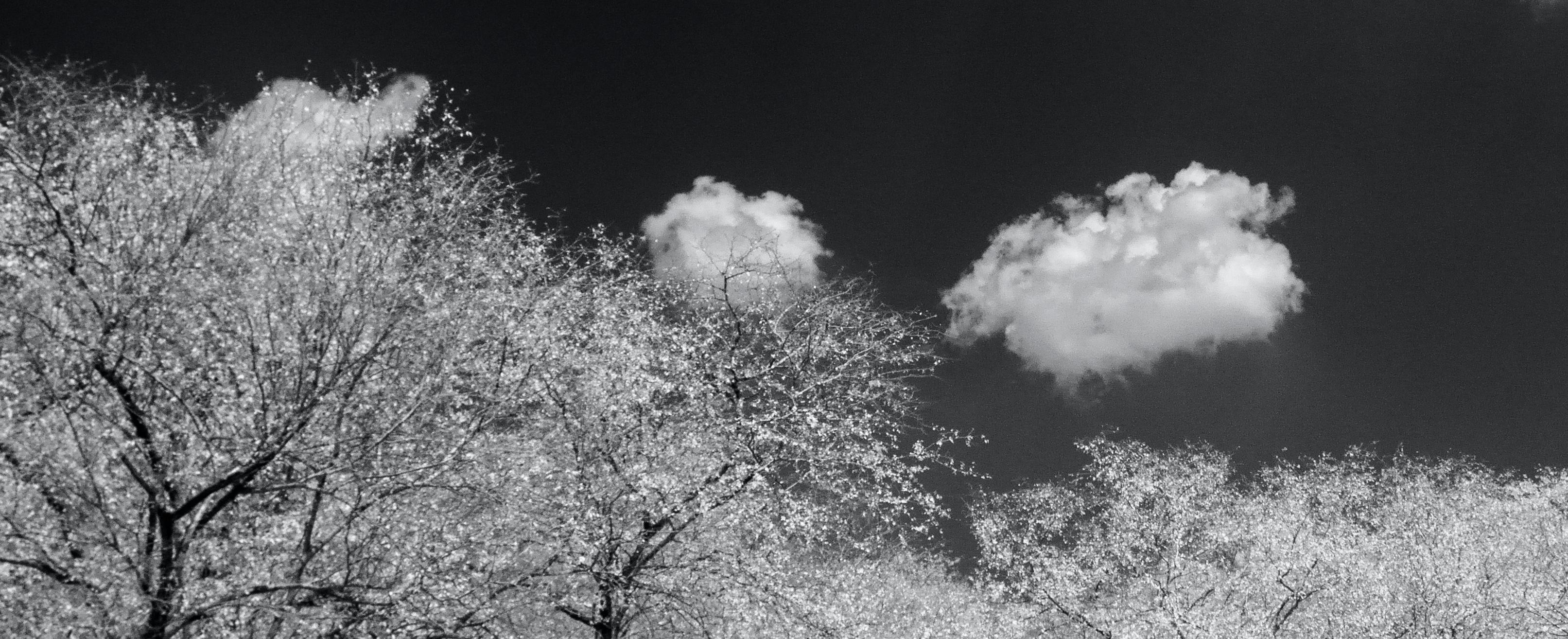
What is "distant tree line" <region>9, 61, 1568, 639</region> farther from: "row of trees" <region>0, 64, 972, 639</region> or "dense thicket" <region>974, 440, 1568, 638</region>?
"dense thicket" <region>974, 440, 1568, 638</region>

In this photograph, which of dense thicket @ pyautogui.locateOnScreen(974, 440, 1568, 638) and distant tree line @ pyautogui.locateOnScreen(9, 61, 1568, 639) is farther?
dense thicket @ pyautogui.locateOnScreen(974, 440, 1568, 638)


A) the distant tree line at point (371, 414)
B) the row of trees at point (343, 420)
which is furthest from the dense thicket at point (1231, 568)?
the row of trees at point (343, 420)

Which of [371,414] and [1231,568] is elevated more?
[1231,568]

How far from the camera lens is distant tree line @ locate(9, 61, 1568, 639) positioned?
9625 mm

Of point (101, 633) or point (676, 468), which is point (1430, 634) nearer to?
point (676, 468)

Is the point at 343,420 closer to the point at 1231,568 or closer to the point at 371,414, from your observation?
the point at 371,414

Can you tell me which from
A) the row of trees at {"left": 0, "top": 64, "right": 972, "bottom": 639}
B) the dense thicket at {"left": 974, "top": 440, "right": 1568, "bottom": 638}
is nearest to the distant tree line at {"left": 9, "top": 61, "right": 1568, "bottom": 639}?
the row of trees at {"left": 0, "top": 64, "right": 972, "bottom": 639}

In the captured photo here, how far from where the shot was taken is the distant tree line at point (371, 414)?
9.62 metres

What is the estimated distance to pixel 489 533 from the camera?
11562 mm

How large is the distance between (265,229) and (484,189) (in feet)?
10.7

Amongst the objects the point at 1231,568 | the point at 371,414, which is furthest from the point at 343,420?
the point at 1231,568

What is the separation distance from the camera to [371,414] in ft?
36.4

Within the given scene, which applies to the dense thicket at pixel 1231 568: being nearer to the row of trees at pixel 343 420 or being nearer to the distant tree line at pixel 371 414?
the distant tree line at pixel 371 414

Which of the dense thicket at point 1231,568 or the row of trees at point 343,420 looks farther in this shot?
the dense thicket at point 1231,568
